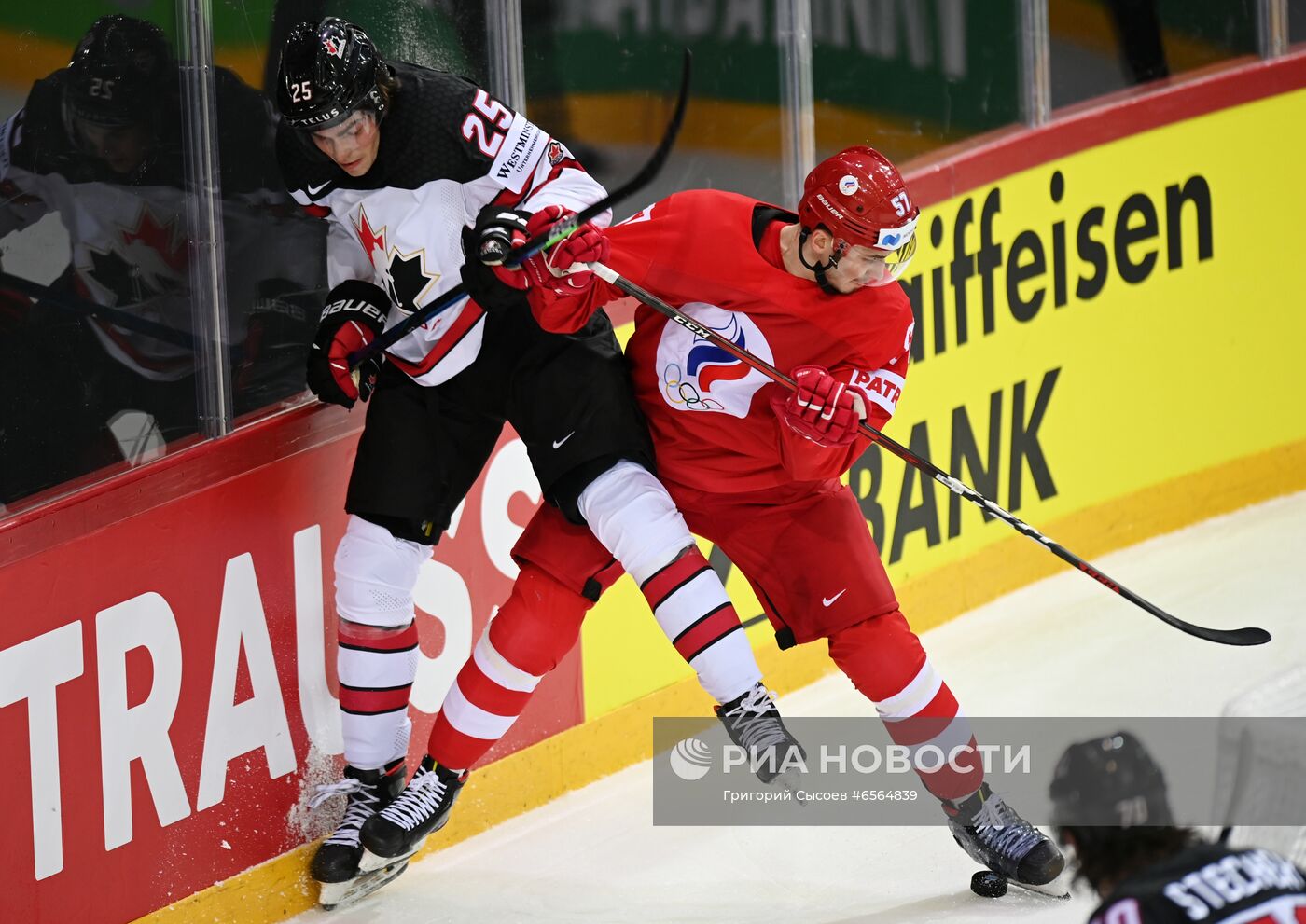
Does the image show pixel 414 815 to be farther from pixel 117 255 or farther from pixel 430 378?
pixel 117 255

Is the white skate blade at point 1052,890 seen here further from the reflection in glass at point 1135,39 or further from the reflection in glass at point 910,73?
the reflection in glass at point 1135,39

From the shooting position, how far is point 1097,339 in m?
5.02

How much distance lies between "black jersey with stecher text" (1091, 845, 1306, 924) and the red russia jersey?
4.36ft

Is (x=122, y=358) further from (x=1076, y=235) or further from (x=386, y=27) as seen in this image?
(x=1076, y=235)

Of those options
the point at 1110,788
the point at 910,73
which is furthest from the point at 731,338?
the point at 910,73

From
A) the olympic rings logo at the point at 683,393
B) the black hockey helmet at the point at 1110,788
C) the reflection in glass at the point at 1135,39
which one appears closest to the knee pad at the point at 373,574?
the olympic rings logo at the point at 683,393

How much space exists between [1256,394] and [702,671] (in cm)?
302

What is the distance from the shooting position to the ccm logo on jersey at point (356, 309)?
3.09 m

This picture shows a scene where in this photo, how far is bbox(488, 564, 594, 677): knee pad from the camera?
121 inches

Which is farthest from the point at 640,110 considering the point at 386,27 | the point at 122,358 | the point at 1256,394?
the point at 1256,394

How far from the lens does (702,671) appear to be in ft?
9.76

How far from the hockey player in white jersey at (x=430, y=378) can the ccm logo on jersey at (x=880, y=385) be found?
1.19ft

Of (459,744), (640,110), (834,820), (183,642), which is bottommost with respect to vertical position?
(834,820)

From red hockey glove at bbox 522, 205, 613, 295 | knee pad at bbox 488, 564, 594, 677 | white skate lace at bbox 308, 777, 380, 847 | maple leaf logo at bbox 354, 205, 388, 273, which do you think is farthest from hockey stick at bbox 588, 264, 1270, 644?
white skate lace at bbox 308, 777, 380, 847
